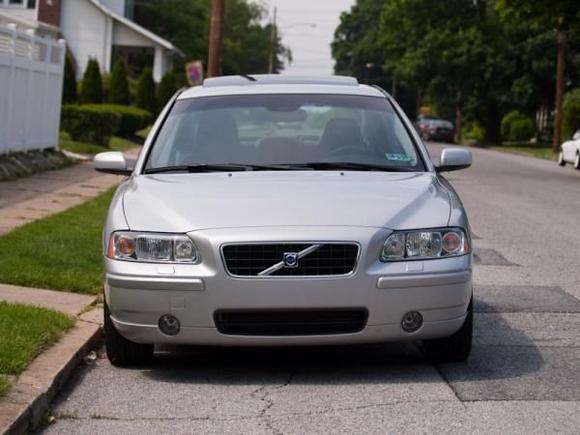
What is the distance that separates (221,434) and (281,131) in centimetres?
278

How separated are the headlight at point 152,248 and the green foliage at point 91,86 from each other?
121 ft

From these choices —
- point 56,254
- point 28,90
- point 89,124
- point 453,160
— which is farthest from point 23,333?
point 89,124

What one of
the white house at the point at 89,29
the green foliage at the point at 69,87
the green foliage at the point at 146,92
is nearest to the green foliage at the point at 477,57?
the white house at the point at 89,29

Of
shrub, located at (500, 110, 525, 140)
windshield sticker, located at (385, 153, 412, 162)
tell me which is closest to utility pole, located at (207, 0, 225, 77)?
windshield sticker, located at (385, 153, 412, 162)

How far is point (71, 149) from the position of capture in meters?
26.9

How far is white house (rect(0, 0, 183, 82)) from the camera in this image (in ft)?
189

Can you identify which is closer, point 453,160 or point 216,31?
point 453,160

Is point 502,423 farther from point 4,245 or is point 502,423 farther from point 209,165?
point 4,245

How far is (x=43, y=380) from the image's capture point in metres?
6.01

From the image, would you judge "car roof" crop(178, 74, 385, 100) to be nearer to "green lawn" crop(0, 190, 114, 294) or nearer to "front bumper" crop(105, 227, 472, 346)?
"green lawn" crop(0, 190, 114, 294)

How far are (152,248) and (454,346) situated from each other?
5.78 ft

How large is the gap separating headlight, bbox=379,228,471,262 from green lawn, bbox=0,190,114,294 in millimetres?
3272

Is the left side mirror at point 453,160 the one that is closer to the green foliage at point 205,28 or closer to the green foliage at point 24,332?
the green foliage at point 24,332

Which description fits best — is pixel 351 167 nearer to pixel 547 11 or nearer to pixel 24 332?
pixel 24 332
